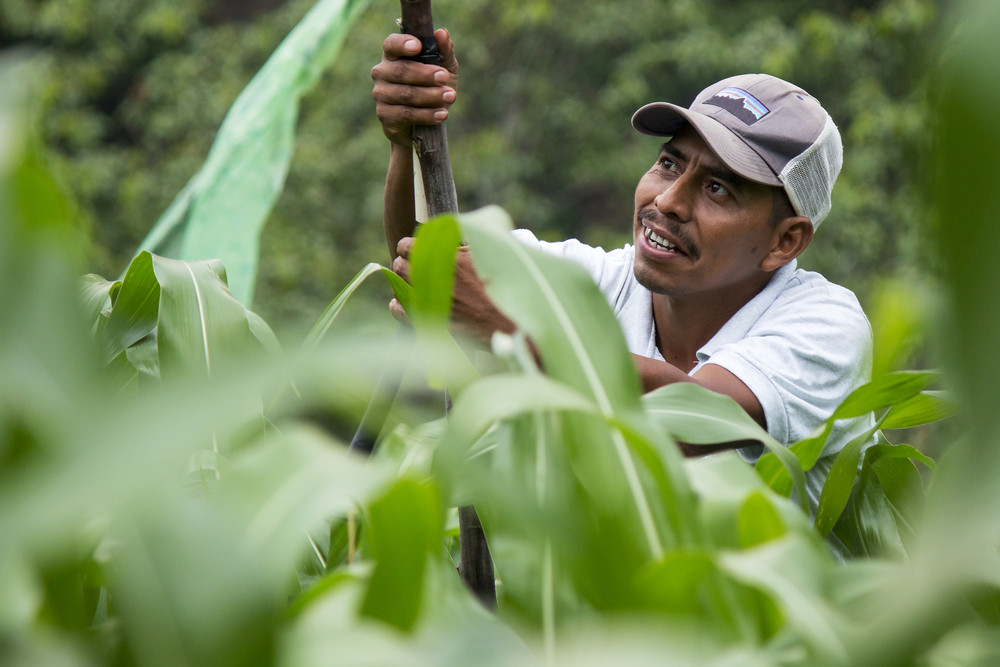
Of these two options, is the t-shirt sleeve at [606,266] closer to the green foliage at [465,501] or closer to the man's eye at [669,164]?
the man's eye at [669,164]

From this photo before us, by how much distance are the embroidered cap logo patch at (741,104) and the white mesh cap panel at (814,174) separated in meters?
0.07

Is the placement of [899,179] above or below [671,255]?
below

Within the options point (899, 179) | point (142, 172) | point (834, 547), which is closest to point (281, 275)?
point (142, 172)

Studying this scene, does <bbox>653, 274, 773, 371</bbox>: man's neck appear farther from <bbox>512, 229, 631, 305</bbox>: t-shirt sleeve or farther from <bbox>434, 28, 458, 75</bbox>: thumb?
<bbox>434, 28, 458, 75</bbox>: thumb

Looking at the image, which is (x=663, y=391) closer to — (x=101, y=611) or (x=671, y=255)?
(x=101, y=611)

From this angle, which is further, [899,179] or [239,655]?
[899,179]

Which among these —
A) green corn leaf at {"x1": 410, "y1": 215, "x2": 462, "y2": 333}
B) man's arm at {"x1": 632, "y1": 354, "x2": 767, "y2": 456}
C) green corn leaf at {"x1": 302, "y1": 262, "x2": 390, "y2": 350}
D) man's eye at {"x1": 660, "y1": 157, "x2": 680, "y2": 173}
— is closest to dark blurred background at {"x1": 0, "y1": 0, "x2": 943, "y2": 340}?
man's eye at {"x1": 660, "y1": 157, "x2": 680, "y2": 173}

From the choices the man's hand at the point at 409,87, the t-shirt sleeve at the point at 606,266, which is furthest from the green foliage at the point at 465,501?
the t-shirt sleeve at the point at 606,266

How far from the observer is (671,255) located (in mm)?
1110

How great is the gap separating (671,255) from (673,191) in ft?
0.27

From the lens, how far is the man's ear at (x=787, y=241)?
1.17 metres

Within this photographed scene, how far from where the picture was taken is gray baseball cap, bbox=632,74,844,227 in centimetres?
111

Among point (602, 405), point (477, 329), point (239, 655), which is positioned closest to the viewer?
point (239, 655)

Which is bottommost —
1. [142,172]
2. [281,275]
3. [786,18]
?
[281,275]
